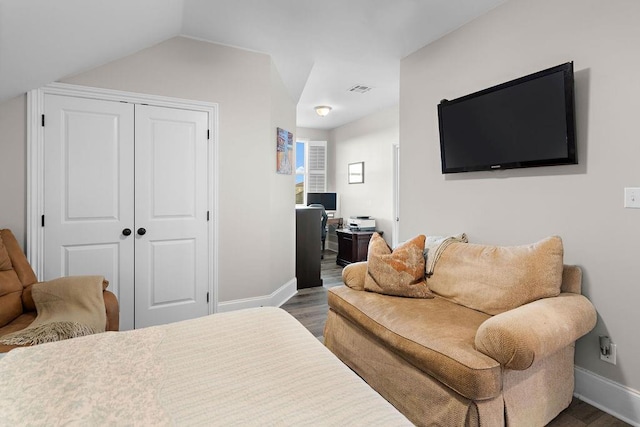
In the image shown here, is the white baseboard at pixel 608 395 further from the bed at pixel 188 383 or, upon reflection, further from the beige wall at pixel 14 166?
the beige wall at pixel 14 166

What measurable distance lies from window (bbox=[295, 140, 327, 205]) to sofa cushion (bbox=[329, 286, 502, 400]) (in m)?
4.88

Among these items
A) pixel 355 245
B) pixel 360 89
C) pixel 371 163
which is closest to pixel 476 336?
pixel 360 89

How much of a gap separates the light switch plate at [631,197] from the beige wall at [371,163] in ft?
12.2

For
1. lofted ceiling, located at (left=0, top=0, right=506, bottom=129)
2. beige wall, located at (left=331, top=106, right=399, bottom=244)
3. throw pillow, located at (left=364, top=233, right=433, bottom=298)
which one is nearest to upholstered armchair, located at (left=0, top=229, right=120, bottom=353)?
lofted ceiling, located at (left=0, top=0, right=506, bottom=129)

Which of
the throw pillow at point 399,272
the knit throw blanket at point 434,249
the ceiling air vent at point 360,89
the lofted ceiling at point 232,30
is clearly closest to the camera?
the lofted ceiling at point 232,30

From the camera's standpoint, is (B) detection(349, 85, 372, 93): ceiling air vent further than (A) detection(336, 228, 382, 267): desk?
No

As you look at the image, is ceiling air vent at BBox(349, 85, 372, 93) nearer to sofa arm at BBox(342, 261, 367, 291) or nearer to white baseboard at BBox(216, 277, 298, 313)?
white baseboard at BBox(216, 277, 298, 313)

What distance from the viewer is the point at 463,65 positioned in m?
2.79

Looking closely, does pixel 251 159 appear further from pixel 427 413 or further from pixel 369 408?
pixel 369 408

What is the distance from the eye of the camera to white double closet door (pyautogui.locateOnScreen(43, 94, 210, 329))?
265 cm

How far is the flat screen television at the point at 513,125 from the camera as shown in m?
2.04

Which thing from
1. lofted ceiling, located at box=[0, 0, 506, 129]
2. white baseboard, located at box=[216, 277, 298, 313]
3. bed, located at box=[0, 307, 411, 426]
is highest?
lofted ceiling, located at box=[0, 0, 506, 129]

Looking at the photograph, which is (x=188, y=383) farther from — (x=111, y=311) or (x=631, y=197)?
(x=631, y=197)

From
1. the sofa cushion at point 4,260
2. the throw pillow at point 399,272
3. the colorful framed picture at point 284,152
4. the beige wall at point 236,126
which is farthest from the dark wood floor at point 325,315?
the sofa cushion at point 4,260
